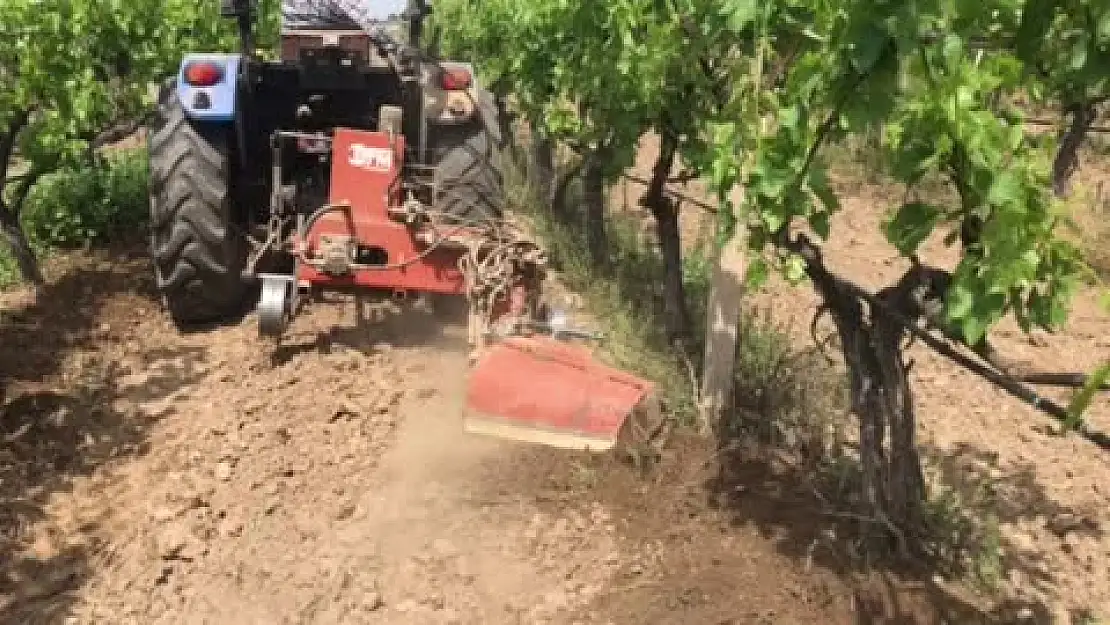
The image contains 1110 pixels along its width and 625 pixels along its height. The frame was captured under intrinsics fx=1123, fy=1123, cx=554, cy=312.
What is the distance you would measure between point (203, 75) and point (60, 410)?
68.1 inches

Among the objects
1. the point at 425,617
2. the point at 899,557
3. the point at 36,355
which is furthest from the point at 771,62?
the point at 36,355

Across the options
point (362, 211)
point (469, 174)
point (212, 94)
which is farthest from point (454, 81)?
point (212, 94)

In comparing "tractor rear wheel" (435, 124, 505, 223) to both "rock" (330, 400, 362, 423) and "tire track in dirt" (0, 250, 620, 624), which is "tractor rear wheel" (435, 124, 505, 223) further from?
"rock" (330, 400, 362, 423)

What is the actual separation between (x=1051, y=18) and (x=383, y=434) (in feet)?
10.3

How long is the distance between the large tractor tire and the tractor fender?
11cm

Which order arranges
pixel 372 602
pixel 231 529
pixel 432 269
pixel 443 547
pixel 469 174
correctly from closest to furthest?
pixel 372 602 < pixel 443 547 < pixel 231 529 < pixel 432 269 < pixel 469 174

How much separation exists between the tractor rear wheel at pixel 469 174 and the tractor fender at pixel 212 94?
41.5 inches

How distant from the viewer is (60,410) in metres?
4.91

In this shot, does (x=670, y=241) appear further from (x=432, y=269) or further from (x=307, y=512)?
(x=307, y=512)

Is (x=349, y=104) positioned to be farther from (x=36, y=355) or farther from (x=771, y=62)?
(x=771, y=62)

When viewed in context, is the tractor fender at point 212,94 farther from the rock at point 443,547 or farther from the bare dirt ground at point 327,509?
the rock at point 443,547

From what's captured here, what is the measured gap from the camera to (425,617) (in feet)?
11.5

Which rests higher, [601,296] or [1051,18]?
[1051,18]

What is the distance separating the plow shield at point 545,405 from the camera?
407 centimetres
